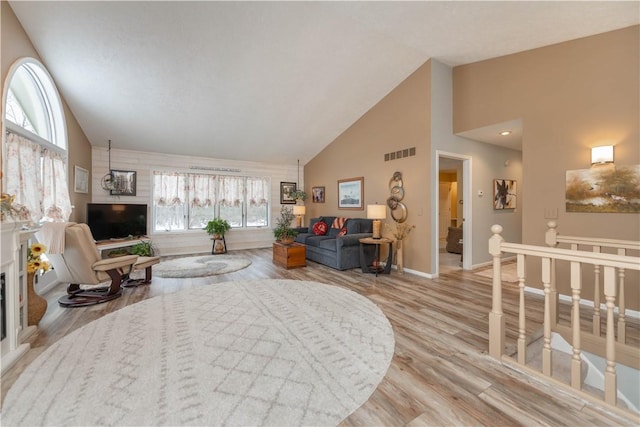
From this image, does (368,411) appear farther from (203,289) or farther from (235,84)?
(235,84)

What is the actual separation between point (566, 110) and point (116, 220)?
7.92 meters

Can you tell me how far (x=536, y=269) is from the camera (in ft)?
12.4

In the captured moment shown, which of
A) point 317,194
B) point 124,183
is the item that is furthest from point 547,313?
point 124,183

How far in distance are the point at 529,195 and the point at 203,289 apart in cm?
499

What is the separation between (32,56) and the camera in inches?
129

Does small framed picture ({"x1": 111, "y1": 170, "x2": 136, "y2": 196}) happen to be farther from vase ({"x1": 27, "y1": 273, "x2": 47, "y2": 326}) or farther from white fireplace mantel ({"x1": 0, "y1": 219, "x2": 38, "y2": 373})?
white fireplace mantel ({"x1": 0, "y1": 219, "x2": 38, "y2": 373})

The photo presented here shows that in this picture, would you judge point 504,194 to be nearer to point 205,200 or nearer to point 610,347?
point 610,347

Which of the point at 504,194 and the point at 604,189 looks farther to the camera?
the point at 504,194

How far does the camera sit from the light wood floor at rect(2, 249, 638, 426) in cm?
151

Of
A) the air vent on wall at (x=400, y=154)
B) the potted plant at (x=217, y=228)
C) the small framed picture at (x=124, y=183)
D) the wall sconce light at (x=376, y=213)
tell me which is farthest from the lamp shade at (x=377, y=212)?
the small framed picture at (x=124, y=183)

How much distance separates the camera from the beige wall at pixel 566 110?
3.03 m

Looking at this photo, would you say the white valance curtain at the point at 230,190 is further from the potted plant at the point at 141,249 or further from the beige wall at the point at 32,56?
the beige wall at the point at 32,56

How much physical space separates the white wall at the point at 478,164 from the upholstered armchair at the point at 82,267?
16.2ft

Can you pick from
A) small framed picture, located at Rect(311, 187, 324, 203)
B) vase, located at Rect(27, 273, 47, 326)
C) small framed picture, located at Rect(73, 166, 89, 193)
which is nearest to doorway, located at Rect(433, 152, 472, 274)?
small framed picture, located at Rect(311, 187, 324, 203)
